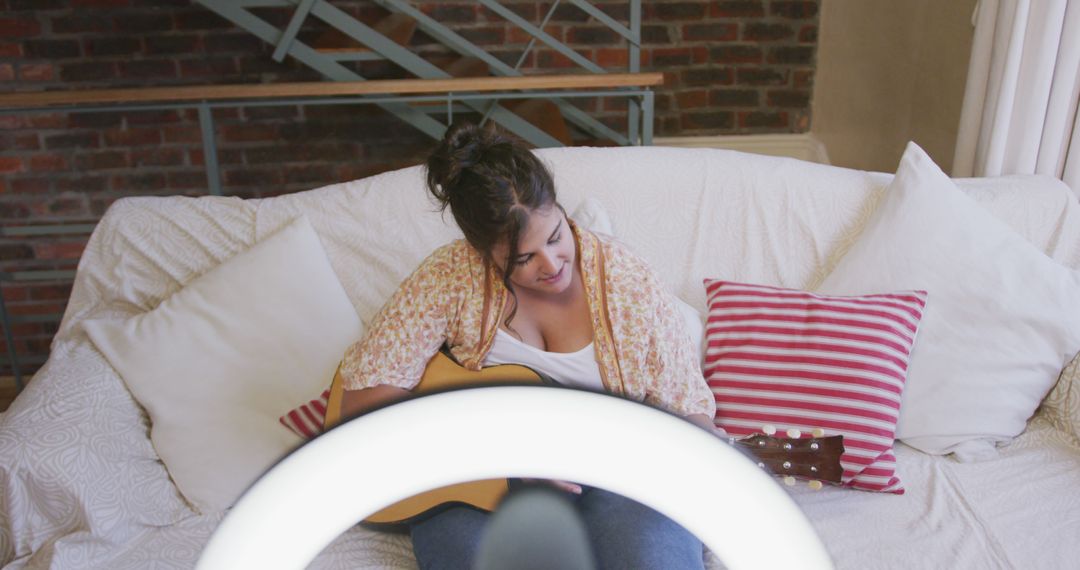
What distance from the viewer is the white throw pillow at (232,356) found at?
1.60 metres

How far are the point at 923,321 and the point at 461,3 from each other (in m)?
2.15

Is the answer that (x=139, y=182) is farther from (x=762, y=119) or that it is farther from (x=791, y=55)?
(x=791, y=55)

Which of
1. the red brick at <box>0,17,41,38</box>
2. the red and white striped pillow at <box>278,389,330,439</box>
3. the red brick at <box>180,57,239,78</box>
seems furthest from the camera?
the red brick at <box>180,57,239,78</box>

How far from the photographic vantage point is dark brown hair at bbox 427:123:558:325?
1368 mm

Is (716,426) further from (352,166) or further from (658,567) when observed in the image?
(352,166)

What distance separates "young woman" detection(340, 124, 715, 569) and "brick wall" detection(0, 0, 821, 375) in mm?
2009

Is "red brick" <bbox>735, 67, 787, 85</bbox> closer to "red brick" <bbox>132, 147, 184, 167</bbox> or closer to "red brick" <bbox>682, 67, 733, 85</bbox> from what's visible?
"red brick" <bbox>682, 67, 733, 85</bbox>

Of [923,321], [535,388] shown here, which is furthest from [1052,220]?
[535,388]

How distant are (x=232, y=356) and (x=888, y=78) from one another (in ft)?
7.55

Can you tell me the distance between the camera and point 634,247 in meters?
1.94

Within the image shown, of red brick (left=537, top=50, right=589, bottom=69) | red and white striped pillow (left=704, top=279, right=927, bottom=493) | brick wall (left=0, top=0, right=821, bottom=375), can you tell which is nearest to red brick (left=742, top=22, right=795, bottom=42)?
brick wall (left=0, top=0, right=821, bottom=375)

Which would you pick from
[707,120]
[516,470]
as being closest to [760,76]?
[707,120]

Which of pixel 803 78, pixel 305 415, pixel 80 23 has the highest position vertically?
Answer: pixel 80 23

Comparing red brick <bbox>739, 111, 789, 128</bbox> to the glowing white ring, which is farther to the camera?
red brick <bbox>739, 111, 789, 128</bbox>
